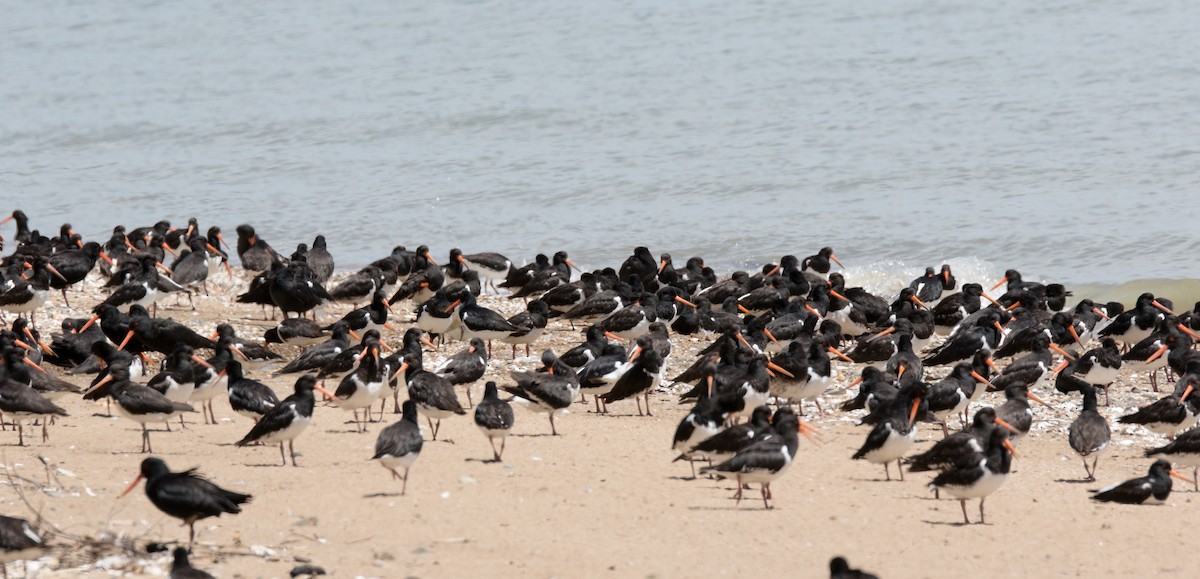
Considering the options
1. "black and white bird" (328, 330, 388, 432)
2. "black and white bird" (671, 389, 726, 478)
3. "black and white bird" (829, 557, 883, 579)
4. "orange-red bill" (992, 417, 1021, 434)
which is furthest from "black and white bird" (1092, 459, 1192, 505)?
"black and white bird" (328, 330, 388, 432)

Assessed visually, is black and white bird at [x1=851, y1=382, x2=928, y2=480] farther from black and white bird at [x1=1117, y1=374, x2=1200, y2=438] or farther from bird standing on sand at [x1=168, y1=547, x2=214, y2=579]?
bird standing on sand at [x1=168, y1=547, x2=214, y2=579]

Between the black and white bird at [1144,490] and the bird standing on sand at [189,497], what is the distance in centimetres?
638

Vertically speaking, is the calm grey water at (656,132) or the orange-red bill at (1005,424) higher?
the calm grey water at (656,132)

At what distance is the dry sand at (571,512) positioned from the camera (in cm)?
934

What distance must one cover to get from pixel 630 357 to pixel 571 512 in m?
Answer: 3.98

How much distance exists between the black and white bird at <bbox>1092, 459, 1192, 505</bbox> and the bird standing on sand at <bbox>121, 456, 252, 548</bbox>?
251 inches

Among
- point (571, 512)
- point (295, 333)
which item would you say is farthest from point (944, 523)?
point (295, 333)

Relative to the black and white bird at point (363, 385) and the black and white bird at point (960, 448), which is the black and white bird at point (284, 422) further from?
the black and white bird at point (960, 448)

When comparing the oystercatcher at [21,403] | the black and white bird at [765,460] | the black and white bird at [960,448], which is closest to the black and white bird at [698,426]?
the black and white bird at [765,460]

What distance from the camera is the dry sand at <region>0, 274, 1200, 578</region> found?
9.34 m

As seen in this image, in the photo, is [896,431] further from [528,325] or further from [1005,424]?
[528,325]

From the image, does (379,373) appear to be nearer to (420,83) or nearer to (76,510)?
(76,510)

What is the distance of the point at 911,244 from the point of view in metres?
23.0

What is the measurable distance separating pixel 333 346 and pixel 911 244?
11.7 m
